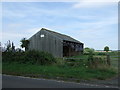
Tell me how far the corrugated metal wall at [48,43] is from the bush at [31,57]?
48.2 feet

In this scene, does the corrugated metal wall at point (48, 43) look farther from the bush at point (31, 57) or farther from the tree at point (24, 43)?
the bush at point (31, 57)

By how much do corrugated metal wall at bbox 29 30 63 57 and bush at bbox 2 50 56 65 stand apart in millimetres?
14690

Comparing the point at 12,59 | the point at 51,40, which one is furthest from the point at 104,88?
the point at 51,40

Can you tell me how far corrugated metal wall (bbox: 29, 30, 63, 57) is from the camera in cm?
3142

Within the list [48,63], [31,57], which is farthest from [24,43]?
[48,63]

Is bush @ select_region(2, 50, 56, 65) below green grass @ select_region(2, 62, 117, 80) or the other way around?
→ the other way around

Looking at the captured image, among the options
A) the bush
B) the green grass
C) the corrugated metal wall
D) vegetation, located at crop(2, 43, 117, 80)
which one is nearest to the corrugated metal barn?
the corrugated metal wall

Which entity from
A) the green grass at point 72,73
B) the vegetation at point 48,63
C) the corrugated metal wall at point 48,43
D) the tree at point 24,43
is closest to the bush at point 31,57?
the vegetation at point 48,63

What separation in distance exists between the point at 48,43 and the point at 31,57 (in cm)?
1648

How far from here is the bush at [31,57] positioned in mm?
15496

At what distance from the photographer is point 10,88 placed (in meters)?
6.92

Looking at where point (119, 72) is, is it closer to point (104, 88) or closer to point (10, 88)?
point (104, 88)

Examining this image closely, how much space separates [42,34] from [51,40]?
2350mm

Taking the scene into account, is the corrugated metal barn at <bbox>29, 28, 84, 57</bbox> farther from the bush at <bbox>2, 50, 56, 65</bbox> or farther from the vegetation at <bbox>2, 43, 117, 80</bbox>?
the bush at <bbox>2, 50, 56, 65</bbox>
